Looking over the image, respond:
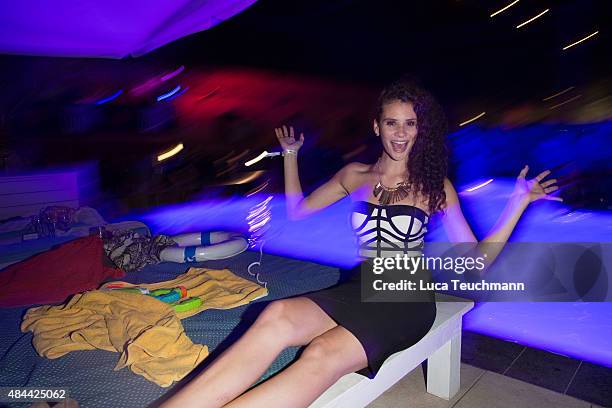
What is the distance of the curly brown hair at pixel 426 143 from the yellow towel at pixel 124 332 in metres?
1.33

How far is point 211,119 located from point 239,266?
17.7 ft

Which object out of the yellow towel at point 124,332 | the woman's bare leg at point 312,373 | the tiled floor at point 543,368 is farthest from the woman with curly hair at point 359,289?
the tiled floor at point 543,368

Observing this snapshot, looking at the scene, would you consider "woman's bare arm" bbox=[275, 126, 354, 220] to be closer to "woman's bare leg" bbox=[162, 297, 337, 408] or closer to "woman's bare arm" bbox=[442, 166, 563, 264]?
"woman's bare leg" bbox=[162, 297, 337, 408]

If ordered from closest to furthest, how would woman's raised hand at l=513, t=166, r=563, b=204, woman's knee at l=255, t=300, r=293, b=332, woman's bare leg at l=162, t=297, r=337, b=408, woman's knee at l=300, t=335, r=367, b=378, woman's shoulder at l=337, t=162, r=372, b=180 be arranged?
woman's bare leg at l=162, t=297, r=337, b=408 < woman's knee at l=300, t=335, r=367, b=378 < woman's knee at l=255, t=300, r=293, b=332 < woman's raised hand at l=513, t=166, r=563, b=204 < woman's shoulder at l=337, t=162, r=372, b=180

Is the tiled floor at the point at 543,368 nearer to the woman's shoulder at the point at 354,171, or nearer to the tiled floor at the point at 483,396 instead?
the tiled floor at the point at 483,396


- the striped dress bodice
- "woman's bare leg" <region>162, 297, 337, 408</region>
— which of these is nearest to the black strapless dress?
the striped dress bodice

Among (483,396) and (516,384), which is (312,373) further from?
(516,384)

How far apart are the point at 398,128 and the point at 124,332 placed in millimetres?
1661

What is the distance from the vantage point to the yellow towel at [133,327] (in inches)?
62.5

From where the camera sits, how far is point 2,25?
3617 millimetres

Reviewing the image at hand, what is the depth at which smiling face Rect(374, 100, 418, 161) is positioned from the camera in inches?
80.7

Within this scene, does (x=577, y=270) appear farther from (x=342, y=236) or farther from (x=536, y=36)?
(x=536, y=36)

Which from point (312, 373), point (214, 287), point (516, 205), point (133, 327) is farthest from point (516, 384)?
point (133, 327)

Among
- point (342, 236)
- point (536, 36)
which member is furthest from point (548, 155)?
point (342, 236)
